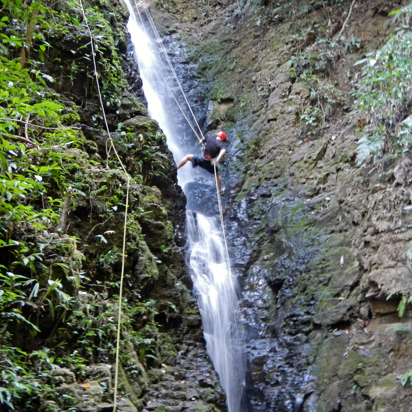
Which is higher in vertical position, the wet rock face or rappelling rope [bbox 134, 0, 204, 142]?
rappelling rope [bbox 134, 0, 204, 142]

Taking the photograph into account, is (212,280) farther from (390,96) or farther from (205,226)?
(390,96)

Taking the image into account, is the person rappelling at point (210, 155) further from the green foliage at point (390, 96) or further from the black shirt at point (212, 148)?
the green foliage at point (390, 96)

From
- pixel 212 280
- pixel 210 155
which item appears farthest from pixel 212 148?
pixel 212 280

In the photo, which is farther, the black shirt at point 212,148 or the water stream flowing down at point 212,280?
the black shirt at point 212,148

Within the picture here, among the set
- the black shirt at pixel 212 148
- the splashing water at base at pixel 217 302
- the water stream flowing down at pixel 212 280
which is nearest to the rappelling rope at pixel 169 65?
the water stream flowing down at pixel 212 280

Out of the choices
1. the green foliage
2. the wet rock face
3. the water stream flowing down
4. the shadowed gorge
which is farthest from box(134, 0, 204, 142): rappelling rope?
the green foliage

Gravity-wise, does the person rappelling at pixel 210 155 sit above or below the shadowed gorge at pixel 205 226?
above

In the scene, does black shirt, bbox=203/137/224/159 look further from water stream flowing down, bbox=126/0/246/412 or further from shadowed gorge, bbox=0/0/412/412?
water stream flowing down, bbox=126/0/246/412

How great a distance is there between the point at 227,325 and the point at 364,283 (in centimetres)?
273

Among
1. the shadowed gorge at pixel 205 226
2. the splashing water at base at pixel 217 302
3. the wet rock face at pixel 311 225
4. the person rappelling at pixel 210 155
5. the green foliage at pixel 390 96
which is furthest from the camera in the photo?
the person rappelling at pixel 210 155

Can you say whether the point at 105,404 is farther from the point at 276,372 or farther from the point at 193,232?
the point at 193,232

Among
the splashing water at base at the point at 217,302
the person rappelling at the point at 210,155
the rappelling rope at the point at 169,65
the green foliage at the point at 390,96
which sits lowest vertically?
the splashing water at base at the point at 217,302

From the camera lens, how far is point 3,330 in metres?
3.68

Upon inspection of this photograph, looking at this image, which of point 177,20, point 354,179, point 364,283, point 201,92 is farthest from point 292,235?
point 177,20
